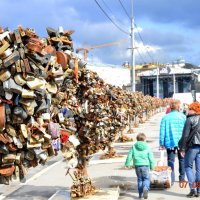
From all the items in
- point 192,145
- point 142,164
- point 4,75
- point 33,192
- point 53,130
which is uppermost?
point 4,75

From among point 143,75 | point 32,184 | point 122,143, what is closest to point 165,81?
point 143,75

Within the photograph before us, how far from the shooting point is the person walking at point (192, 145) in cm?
819

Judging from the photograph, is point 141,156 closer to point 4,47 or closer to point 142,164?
point 142,164

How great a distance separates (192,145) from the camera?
821 cm

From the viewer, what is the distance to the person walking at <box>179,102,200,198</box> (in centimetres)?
819

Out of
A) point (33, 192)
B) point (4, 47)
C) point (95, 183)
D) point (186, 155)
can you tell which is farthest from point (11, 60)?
point (95, 183)

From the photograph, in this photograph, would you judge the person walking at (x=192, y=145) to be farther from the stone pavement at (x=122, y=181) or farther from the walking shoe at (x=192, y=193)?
the stone pavement at (x=122, y=181)

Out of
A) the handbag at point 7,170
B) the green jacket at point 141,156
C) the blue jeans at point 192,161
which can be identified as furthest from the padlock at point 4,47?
the blue jeans at point 192,161

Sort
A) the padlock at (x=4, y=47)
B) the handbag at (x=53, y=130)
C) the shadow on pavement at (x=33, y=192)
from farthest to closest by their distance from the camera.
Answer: the shadow on pavement at (x=33, y=192) → the handbag at (x=53, y=130) → the padlock at (x=4, y=47)

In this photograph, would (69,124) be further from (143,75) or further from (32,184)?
(143,75)

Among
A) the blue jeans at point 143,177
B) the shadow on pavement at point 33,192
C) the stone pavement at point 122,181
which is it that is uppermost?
the blue jeans at point 143,177

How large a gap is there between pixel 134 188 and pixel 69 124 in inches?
180

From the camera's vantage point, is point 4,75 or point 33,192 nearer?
point 4,75

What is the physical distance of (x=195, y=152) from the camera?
8.23 m
